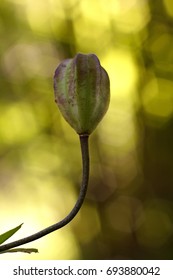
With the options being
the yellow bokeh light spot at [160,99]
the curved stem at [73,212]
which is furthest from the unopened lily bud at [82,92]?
the yellow bokeh light spot at [160,99]

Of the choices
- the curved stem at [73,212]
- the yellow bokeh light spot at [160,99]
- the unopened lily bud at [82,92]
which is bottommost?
the yellow bokeh light spot at [160,99]

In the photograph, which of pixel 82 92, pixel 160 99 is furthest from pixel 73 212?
pixel 160 99

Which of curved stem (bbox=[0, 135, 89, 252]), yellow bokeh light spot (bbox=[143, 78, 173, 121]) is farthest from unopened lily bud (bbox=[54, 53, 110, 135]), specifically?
yellow bokeh light spot (bbox=[143, 78, 173, 121])

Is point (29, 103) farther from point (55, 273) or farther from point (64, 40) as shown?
point (55, 273)

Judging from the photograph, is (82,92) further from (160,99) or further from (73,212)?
(160,99)

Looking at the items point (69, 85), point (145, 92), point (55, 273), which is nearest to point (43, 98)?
point (145, 92)

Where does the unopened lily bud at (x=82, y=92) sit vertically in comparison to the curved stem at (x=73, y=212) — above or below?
Answer: above

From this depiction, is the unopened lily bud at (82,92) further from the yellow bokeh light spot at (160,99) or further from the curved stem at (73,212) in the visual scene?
the yellow bokeh light spot at (160,99)

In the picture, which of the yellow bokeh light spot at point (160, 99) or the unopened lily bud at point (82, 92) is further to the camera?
the yellow bokeh light spot at point (160, 99)
